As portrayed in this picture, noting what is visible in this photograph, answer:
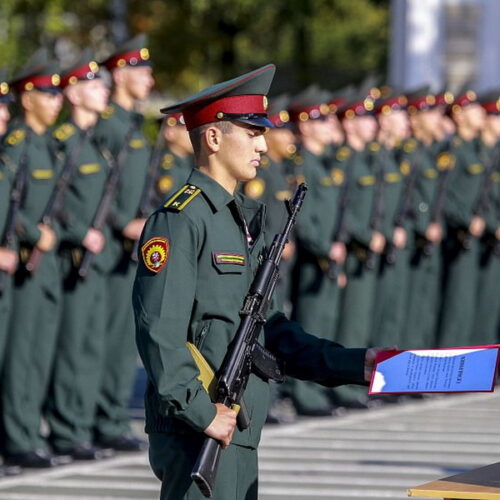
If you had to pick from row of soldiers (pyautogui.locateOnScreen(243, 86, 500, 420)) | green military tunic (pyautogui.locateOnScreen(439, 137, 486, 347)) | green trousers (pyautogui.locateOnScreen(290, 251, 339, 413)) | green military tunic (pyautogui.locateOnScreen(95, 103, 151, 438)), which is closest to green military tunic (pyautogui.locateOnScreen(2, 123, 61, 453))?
green military tunic (pyautogui.locateOnScreen(95, 103, 151, 438))

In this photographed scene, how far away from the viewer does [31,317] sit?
363 inches

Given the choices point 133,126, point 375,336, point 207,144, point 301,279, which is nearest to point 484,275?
point 375,336

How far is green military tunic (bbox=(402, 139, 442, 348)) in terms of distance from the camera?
12.9 metres

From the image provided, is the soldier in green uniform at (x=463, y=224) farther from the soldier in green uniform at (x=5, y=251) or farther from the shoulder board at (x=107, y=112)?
the soldier in green uniform at (x=5, y=251)

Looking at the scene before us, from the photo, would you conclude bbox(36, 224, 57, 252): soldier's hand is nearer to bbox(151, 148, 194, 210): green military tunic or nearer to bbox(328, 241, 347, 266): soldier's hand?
bbox(151, 148, 194, 210): green military tunic

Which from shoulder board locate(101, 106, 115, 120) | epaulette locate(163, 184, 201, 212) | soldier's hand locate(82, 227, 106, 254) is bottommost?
soldier's hand locate(82, 227, 106, 254)

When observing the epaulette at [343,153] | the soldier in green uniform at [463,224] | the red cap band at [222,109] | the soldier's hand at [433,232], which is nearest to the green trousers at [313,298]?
the epaulette at [343,153]

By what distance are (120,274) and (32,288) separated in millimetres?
756

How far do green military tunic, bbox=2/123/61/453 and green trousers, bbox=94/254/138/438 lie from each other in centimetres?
54

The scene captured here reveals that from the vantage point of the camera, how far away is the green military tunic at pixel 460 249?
13203mm

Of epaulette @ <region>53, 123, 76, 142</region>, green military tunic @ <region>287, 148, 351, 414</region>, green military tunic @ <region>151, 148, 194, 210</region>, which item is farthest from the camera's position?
green military tunic @ <region>287, 148, 351, 414</region>

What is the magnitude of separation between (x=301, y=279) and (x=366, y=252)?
0.66 meters

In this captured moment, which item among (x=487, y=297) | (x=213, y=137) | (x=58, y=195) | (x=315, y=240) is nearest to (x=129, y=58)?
(x=58, y=195)

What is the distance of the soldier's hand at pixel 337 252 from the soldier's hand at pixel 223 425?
668 cm
